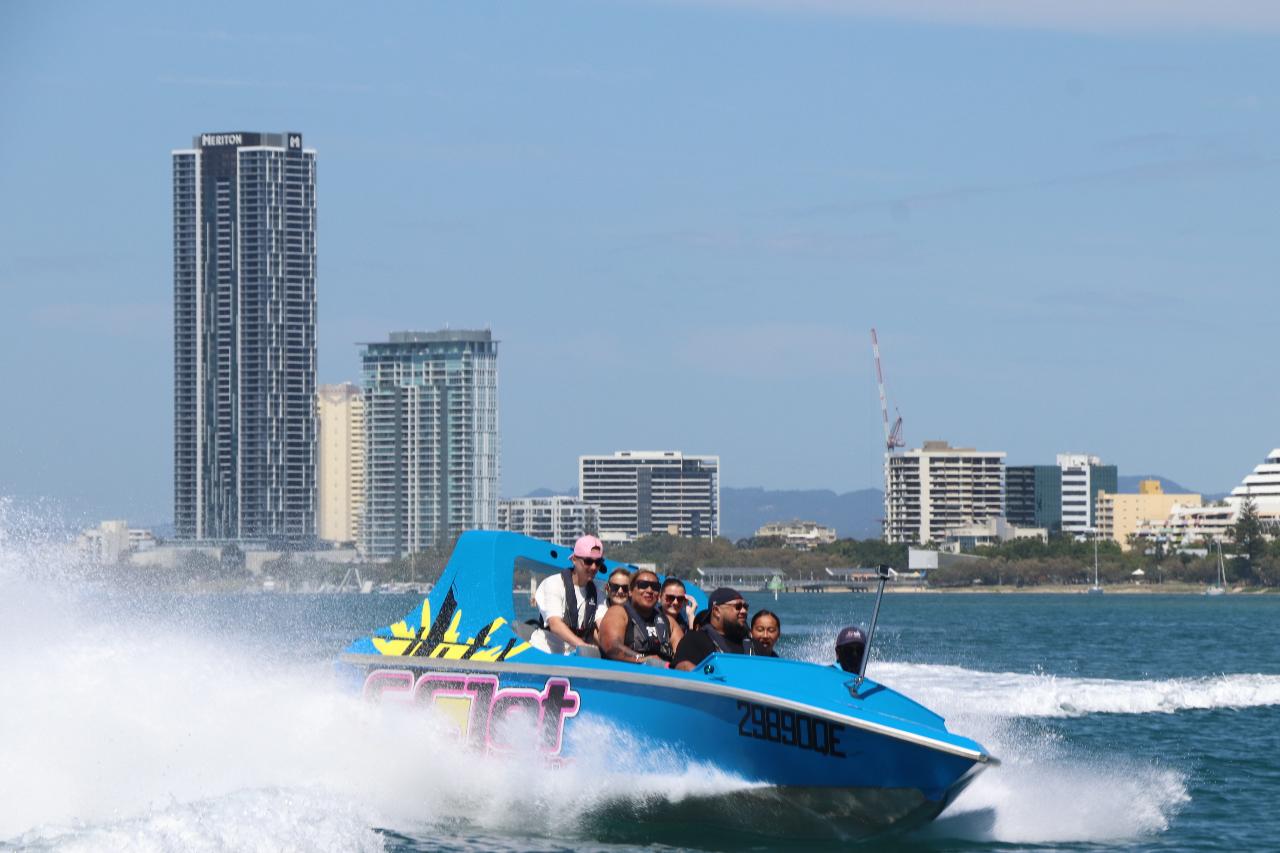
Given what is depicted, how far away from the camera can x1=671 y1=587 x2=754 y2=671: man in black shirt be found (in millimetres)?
13164

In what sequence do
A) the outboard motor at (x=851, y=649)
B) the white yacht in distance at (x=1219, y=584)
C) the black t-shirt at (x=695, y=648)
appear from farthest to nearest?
1. the white yacht in distance at (x=1219, y=584)
2. the black t-shirt at (x=695, y=648)
3. the outboard motor at (x=851, y=649)

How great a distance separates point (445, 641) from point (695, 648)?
226 centimetres

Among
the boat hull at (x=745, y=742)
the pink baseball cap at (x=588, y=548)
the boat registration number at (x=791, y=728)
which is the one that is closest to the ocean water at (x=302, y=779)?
the boat hull at (x=745, y=742)

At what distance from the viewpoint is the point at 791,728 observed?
12.6m

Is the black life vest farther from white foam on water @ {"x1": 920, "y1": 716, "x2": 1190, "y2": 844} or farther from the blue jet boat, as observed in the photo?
white foam on water @ {"x1": 920, "y1": 716, "x2": 1190, "y2": 844}

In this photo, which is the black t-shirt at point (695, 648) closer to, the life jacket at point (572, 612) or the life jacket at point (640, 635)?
the life jacket at point (640, 635)

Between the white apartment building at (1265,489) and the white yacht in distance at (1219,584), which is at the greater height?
the white apartment building at (1265,489)

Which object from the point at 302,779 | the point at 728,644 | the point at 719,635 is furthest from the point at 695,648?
the point at 302,779

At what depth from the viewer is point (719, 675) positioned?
12734 mm

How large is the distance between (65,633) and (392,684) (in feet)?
10.4

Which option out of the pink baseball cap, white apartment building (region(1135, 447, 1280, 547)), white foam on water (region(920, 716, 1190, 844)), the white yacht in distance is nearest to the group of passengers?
the pink baseball cap

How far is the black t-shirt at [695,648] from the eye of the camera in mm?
13133

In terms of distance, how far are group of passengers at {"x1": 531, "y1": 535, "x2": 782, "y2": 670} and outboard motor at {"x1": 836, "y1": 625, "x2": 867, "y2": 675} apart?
469mm

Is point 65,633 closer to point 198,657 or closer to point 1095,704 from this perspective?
point 198,657
